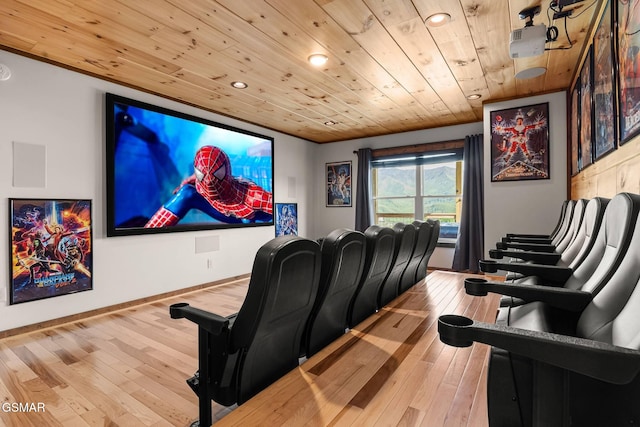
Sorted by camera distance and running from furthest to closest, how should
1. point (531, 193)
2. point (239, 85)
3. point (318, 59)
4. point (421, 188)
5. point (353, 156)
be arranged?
point (353, 156) → point (421, 188) → point (531, 193) → point (239, 85) → point (318, 59)

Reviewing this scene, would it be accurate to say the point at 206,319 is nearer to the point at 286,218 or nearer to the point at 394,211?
the point at 286,218

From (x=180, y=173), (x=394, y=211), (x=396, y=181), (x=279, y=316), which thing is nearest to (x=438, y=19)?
(x=279, y=316)

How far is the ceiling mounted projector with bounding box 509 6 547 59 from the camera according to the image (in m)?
2.45

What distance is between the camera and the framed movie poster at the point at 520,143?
432 centimetres

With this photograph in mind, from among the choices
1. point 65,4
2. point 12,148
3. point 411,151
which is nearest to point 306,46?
point 65,4

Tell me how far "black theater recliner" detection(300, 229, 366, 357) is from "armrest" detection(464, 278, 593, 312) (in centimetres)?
85

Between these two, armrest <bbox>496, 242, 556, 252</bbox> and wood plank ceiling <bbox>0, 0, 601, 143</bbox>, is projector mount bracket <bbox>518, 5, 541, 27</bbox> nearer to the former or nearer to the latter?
wood plank ceiling <bbox>0, 0, 601, 143</bbox>

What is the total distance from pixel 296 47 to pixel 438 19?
4.09ft

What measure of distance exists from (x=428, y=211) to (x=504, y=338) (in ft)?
19.5

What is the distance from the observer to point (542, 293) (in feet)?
4.00

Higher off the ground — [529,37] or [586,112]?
[529,37]

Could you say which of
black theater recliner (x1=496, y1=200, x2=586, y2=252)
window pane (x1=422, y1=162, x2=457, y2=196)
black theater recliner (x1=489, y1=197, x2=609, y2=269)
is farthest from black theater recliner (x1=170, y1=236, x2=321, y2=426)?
window pane (x1=422, y1=162, x2=457, y2=196)

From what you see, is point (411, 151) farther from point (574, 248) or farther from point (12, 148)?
point (12, 148)

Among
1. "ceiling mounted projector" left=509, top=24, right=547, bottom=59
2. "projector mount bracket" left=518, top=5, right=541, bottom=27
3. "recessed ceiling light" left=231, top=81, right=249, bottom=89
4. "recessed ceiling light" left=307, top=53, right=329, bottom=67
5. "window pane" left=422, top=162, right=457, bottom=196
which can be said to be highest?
"recessed ceiling light" left=231, top=81, right=249, bottom=89
